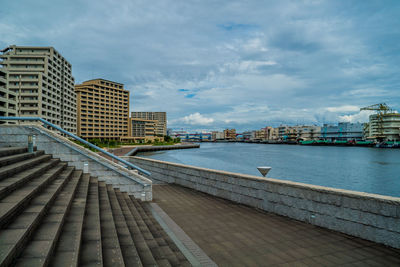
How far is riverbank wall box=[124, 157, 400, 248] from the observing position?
184 inches

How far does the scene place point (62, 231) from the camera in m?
3.42

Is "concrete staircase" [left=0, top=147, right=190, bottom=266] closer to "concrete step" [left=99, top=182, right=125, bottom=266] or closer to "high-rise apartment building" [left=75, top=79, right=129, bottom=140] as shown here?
"concrete step" [left=99, top=182, right=125, bottom=266]

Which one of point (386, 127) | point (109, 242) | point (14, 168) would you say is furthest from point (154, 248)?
point (386, 127)

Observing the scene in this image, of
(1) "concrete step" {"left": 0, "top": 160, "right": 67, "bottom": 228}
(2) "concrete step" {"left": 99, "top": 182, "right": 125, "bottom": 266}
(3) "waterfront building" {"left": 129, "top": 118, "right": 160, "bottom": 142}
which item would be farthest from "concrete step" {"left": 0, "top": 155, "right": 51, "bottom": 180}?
(3) "waterfront building" {"left": 129, "top": 118, "right": 160, "bottom": 142}

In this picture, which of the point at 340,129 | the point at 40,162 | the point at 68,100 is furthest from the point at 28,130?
the point at 340,129

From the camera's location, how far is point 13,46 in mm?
61344

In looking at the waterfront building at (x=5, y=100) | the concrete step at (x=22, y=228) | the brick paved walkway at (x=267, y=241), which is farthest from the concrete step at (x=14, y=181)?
the waterfront building at (x=5, y=100)

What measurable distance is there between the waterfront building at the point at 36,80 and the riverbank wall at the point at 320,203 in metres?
55.3

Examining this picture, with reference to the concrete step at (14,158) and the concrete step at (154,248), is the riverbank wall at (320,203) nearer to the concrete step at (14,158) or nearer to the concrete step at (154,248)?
the concrete step at (154,248)

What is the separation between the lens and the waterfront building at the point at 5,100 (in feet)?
141

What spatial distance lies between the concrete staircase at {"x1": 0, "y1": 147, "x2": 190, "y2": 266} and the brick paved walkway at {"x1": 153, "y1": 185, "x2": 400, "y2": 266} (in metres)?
0.92

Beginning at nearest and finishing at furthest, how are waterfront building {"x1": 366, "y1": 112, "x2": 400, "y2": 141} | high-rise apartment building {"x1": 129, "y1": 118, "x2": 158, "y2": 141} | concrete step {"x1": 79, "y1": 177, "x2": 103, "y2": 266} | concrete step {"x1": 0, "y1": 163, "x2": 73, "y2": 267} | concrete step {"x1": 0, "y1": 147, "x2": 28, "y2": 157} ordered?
concrete step {"x1": 0, "y1": 163, "x2": 73, "y2": 267} → concrete step {"x1": 79, "y1": 177, "x2": 103, "y2": 266} → concrete step {"x1": 0, "y1": 147, "x2": 28, "y2": 157} → waterfront building {"x1": 366, "y1": 112, "x2": 400, "y2": 141} → high-rise apartment building {"x1": 129, "y1": 118, "x2": 158, "y2": 141}

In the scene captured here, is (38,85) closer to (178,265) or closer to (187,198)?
(187,198)

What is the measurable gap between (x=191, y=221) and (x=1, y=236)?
4391 millimetres
